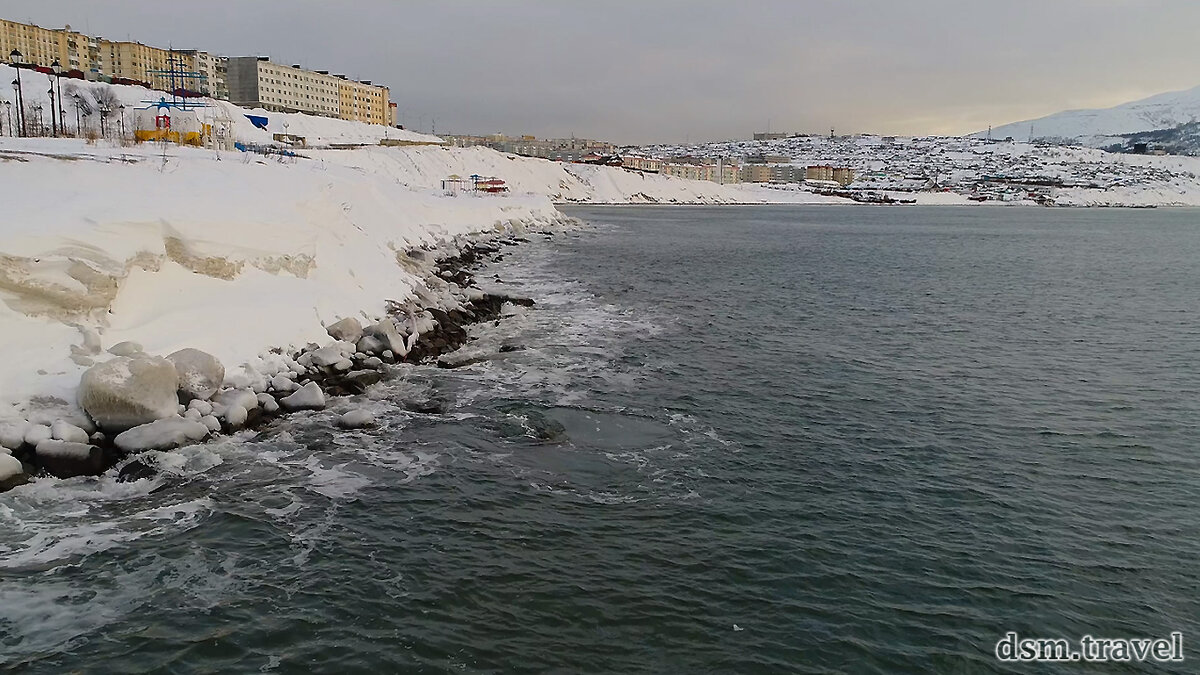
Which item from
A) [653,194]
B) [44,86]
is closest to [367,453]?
[44,86]

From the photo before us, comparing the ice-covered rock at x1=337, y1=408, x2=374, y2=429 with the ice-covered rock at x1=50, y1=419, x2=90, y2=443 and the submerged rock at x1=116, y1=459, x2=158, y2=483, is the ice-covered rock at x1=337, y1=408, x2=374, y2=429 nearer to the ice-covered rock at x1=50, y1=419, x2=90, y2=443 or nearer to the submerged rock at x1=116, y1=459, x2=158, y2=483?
the submerged rock at x1=116, y1=459, x2=158, y2=483

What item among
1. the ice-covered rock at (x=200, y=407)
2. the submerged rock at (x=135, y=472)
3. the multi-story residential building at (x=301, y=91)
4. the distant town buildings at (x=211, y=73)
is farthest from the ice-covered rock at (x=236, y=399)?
the multi-story residential building at (x=301, y=91)

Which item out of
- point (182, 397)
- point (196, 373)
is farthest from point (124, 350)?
point (182, 397)

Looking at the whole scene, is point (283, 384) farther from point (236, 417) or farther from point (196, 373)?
point (236, 417)

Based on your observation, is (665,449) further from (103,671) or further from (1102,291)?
(1102,291)

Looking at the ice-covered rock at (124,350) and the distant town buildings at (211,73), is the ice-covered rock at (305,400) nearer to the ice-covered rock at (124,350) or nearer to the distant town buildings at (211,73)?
the ice-covered rock at (124,350)

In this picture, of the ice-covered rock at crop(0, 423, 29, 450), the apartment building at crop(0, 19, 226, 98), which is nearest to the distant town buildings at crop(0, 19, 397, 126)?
the apartment building at crop(0, 19, 226, 98)
